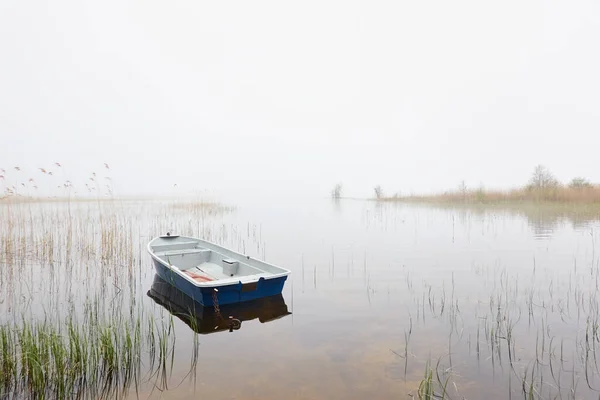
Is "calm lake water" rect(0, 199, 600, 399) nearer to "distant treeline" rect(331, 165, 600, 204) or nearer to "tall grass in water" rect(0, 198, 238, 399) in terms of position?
"tall grass in water" rect(0, 198, 238, 399)

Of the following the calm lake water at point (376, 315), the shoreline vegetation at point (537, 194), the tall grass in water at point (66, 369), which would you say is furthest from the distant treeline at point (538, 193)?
the tall grass in water at point (66, 369)

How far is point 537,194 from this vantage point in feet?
74.7

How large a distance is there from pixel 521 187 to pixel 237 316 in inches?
1005

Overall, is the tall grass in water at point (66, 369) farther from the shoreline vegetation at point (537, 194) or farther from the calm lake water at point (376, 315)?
the shoreline vegetation at point (537, 194)

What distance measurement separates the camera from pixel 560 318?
469 centimetres

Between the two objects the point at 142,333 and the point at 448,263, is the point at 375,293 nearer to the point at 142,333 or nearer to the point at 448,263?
the point at 448,263

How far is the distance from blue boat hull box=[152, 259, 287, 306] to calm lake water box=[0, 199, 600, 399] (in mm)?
234

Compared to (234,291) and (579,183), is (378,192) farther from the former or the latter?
(234,291)

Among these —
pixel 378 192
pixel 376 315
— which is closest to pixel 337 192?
pixel 378 192

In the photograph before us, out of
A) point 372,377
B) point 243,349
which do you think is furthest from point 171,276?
point 372,377

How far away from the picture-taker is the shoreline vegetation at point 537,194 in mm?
21078

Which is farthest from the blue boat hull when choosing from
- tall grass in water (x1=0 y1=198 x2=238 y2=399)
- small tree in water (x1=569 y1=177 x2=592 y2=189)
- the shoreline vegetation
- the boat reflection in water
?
small tree in water (x1=569 y1=177 x2=592 y2=189)

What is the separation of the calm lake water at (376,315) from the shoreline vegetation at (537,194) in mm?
13121

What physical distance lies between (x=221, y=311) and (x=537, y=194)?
24881mm
